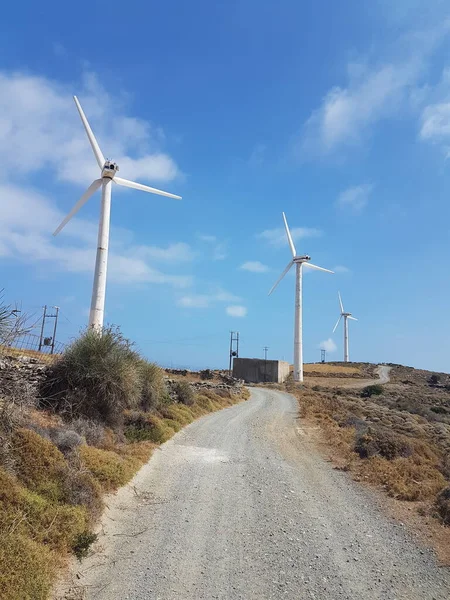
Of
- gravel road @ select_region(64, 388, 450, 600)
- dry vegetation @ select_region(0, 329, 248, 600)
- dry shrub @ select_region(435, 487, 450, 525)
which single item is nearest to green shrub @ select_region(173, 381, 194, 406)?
dry vegetation @ select_region(0, 329, 248, 600)

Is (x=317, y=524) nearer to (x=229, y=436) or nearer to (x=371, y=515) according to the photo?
(x=371, y=515)

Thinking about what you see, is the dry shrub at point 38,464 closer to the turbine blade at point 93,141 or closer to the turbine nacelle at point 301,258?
the turbine blade at point 93,141

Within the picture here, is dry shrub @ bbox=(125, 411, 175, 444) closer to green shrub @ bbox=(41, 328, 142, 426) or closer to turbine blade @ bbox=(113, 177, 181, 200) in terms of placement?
green shrub @ bbox=(41, 328, 142, 426)

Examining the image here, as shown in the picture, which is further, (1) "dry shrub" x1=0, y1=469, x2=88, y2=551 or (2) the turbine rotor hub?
(2) the turbine rotor hub

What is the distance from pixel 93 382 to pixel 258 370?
217 feet

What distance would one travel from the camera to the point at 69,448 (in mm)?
11055

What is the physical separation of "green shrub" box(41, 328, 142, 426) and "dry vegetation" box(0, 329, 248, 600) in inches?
1.5

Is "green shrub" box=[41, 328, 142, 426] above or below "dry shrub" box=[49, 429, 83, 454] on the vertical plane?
above

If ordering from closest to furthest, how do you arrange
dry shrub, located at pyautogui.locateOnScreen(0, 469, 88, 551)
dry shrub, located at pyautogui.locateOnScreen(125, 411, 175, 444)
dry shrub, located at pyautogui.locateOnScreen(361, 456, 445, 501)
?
dry shrub, located at pyautogui.locateOnScreen(0, 469, 88, 551) → dry shrub, located at pyautogui.locateOnScreen(361, 456, 445, 501) → dry shrub, located at pyautogui.locateOnScreen(125, 411, 175, 444)

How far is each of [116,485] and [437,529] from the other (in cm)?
758

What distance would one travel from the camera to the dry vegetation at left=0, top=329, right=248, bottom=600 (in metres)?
6.67

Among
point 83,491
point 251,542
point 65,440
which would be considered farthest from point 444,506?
point 65,440

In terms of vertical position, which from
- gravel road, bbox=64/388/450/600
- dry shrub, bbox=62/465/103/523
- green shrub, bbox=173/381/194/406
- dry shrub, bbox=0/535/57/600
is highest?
green shrub, bbox=173/381/194/406

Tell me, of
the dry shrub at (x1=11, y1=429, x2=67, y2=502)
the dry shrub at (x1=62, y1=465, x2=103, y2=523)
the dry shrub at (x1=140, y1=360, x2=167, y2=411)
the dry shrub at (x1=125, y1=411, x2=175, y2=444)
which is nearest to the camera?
the dry shrub at (x1=11, y1=429, x2=67, y2=502)
